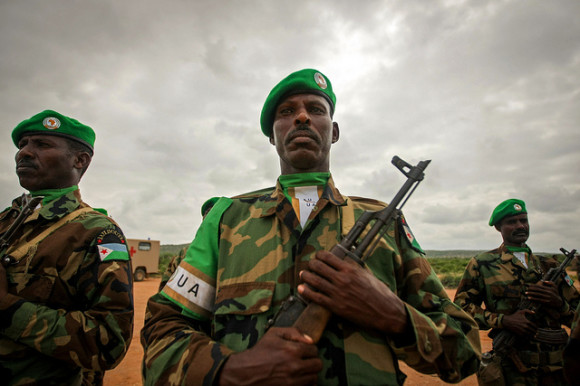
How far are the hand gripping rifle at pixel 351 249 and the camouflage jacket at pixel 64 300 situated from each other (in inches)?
68.2

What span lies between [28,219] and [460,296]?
19.9ft

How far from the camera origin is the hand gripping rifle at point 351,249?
A: 4.88ft

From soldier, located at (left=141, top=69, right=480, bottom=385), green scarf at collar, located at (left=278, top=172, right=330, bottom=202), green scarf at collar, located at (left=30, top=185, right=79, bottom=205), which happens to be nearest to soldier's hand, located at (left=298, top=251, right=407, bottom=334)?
soldier, located at (left=141, top=69, right=480, bottom=385)

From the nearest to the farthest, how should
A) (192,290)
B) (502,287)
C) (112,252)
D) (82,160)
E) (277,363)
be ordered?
(277,363)
(192,290)
(112,252)
(82,160)
(502,287)

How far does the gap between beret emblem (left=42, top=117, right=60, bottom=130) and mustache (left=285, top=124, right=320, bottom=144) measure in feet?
9.01

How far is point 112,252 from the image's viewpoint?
2.84 meters

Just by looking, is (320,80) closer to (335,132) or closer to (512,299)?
(335,132)

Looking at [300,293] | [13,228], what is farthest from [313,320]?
[13,228]

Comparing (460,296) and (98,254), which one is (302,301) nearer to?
(98,254)

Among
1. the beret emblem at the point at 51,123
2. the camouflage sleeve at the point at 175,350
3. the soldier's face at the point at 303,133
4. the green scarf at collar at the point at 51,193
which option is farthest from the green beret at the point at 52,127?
the camouflage sleeve at the point at 175,350

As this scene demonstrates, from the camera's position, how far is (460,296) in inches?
222

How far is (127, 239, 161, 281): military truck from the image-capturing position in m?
24.4

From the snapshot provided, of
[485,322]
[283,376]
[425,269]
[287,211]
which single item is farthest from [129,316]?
[485,322]

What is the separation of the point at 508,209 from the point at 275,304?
5.83m
